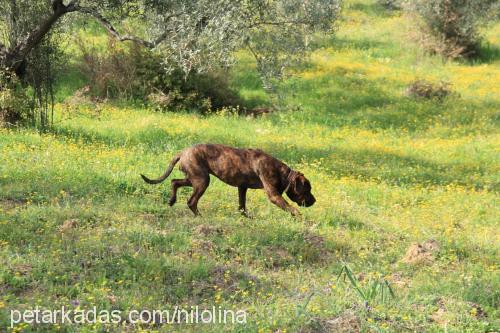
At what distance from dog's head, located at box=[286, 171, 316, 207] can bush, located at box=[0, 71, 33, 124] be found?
393 inches

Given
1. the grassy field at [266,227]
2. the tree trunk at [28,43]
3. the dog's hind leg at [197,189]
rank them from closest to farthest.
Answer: the grassy field at [266,227], the dog's hind leg at [197,189], the tree trunk at [28,43]

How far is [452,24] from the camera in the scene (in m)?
35.5

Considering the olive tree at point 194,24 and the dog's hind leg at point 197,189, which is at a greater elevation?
the olive tree at point 194,24

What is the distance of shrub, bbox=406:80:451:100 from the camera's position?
27656mm

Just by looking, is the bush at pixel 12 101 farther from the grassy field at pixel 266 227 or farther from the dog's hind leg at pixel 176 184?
the dog's hind leg at pixel 176 184

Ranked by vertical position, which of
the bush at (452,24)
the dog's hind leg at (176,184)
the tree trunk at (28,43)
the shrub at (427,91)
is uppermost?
the bush at (452,24)

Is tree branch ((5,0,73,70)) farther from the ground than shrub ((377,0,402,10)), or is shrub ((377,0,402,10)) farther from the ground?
shrub ((377,0,402,10))

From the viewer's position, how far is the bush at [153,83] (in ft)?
82.0

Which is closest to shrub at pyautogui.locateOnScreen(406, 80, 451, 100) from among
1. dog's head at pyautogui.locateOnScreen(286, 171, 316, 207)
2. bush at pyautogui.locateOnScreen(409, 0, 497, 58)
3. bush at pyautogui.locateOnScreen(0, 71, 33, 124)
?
bush at pyautogui.locateOnScreen(409, 0, 497, 58)

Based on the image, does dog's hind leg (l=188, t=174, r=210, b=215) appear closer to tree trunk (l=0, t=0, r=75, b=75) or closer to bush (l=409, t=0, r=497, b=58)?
tree trunk (l=0, t=0, r=75, b=75)

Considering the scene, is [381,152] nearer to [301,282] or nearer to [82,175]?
[82,175]

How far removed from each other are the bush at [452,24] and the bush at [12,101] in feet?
75.1

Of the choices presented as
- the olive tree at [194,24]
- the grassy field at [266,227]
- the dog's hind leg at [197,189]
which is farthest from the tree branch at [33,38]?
the dog's hind leg at [197,189]

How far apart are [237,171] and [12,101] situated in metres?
9.44
